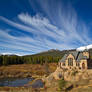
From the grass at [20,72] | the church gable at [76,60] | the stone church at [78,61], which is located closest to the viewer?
the stone church at [78,61]

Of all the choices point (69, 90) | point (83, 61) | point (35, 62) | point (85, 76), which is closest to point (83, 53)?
point (83, 61)

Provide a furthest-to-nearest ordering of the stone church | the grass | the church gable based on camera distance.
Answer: the grass < the church gable < the stone church

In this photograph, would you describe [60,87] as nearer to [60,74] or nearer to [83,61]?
[60,74]

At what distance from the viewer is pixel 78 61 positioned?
44156 mm

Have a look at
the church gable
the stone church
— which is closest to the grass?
the church gable

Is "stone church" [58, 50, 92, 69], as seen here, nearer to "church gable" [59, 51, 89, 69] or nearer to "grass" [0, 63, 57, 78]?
"church gable" [59, 51, 89, 69]

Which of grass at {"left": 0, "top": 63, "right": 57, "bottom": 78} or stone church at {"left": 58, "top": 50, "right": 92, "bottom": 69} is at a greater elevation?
stone church at {"left": 58, "top": 50, "right": 92, "bottom": 69}

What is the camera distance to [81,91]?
74.3 feet

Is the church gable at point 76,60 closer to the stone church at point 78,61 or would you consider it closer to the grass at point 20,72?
the stone church at point 78,61

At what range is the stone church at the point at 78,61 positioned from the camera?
42519 mm

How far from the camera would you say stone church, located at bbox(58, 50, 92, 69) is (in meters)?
42.5

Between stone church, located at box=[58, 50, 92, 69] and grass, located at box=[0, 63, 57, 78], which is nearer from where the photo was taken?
stone church, located at box=[58, 50, 92, 69]

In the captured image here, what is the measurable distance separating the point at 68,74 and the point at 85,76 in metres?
5.79

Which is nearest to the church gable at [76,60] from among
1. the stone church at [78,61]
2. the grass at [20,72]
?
the stone church at [78,61]
